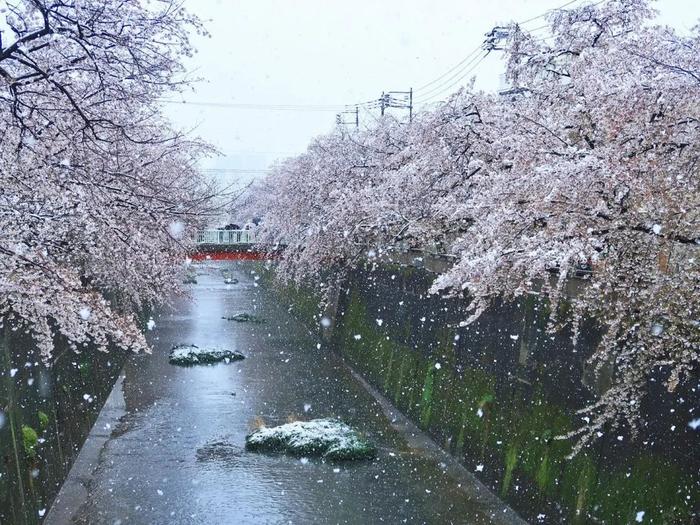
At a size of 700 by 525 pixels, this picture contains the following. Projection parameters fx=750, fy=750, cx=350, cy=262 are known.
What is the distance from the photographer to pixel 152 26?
7469 mm

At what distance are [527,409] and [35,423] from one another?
797 cm

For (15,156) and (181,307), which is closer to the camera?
(15,156)

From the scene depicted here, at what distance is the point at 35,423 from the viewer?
37.8 feet

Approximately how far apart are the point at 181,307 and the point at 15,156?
36.2m

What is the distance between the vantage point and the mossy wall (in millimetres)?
9773

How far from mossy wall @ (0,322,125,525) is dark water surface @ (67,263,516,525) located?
83 cm

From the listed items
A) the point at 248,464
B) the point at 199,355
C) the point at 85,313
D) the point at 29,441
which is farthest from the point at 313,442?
the point at 199,355

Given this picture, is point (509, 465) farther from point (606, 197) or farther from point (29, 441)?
point (29, 441)

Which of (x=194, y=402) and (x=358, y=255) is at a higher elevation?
(x=358, y=255)

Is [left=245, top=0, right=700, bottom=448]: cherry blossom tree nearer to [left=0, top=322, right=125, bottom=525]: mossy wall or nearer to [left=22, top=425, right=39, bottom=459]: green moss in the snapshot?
[left=0, top=322, right=125, bottom=525]: mossy wall

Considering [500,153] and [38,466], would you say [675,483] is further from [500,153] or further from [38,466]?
[38,466]

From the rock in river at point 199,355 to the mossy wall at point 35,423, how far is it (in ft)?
31.7

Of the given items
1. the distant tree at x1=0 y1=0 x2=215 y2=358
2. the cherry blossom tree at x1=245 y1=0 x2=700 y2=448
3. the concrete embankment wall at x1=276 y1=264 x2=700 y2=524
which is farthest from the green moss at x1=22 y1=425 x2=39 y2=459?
the concrete embankment wall at x1=276 y1=264 x2=700 y2=524

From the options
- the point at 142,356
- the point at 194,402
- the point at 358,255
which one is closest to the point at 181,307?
the point at 142,356
